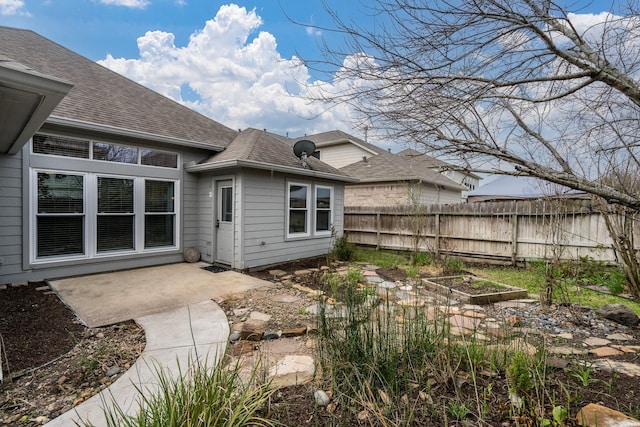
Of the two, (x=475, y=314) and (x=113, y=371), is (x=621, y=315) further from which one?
(x=113, y=371)

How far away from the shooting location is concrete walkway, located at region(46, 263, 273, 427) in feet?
7.50

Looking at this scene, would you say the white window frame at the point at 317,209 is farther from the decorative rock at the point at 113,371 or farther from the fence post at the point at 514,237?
the decorative rock at the point at 113,371

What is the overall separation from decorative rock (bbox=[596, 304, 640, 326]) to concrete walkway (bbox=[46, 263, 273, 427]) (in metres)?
4.70

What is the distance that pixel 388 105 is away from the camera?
244 cm

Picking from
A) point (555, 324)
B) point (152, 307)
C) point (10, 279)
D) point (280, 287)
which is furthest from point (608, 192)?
point (10, 279)

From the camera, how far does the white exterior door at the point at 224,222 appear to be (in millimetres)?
7078

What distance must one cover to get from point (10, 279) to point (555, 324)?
8450 millimetres

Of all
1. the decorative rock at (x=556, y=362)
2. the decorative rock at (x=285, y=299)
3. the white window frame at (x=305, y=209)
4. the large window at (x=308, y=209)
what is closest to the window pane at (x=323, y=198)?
the large window at (x=308, y=209)

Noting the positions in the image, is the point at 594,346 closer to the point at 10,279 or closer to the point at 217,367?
the point at 217,367

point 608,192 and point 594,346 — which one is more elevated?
point 608,192

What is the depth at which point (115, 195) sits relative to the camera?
6449 millimetres

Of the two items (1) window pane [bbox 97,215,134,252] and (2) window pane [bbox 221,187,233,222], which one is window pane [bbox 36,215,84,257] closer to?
(1) window pane [bbox 97,215,134,252]

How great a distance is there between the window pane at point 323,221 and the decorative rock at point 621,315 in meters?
6.31

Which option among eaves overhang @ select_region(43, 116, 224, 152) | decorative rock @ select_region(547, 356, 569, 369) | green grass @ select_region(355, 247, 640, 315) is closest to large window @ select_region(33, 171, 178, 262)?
eaves overhang @ select_region(43, 116, 224, 152)
